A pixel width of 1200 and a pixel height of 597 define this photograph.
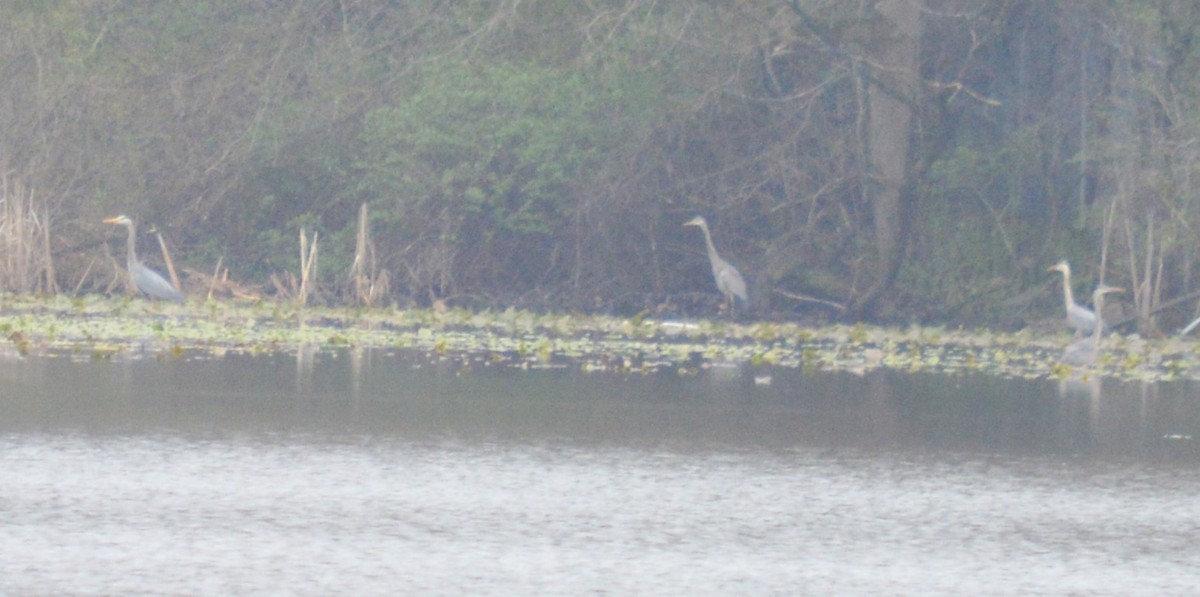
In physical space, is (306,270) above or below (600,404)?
above

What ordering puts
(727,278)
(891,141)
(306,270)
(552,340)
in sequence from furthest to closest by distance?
1. (891,141)
2. (306,270)
3. (727,278)
4. (552,340)

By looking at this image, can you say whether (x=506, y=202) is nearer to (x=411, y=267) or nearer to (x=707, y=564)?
(x=411, y=267)

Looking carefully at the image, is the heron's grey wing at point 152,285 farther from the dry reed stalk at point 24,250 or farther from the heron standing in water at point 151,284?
the dry reed stalk at point 24,250

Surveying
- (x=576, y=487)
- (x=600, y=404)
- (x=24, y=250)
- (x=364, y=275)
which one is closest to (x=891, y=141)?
(x=364, y=275)

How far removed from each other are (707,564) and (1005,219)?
1585cm

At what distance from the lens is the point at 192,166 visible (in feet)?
76.0

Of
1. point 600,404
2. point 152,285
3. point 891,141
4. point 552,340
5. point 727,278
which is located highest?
point 891,141

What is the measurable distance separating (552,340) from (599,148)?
627 centimetres

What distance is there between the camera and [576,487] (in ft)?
24.9

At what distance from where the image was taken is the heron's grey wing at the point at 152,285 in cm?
1870

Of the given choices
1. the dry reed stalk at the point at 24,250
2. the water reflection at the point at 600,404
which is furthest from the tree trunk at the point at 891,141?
the dry reed stalk at the point at 24,250

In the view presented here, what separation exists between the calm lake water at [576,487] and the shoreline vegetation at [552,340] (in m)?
1.67

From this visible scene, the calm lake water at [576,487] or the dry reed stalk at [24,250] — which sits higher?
the dry reed stalk at [24,250]

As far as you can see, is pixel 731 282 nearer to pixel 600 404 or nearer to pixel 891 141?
pixel 891 141
